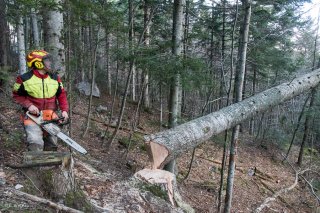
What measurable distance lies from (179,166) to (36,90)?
303 inches

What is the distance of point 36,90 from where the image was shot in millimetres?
4258

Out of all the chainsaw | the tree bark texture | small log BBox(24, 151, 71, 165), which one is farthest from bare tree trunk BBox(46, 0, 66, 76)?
small log BBox(24, 151, 71, 165)

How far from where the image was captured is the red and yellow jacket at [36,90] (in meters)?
4.17

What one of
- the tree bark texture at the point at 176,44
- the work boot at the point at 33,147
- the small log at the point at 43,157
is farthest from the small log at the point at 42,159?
the tree bark texture at the point at 176,44

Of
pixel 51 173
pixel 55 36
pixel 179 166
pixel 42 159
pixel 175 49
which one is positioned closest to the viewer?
pixel 51 173

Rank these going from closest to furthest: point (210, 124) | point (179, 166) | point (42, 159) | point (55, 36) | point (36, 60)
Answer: point (42, 159) < point (36, 60) < point (210, 124) < point (55, 36) < point (179, 166)

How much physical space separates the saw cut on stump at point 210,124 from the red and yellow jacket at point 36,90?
1.73 meters

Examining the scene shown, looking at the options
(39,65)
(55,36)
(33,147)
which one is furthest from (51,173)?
(55,36)

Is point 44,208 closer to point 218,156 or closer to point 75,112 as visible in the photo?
point 75,112

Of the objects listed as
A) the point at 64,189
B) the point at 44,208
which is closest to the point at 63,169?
the point at 64,189

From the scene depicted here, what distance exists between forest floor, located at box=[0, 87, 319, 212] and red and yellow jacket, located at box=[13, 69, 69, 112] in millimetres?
947

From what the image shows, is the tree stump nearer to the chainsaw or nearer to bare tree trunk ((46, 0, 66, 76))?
the chainsaw

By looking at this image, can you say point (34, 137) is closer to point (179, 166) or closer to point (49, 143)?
point (49, 143)

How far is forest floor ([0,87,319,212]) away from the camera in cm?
471
